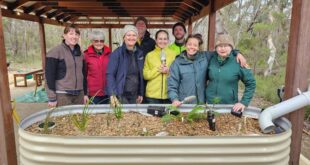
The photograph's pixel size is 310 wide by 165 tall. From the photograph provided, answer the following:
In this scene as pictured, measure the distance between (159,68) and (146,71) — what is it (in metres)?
0.14

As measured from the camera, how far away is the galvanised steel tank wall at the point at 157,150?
1.31 meters

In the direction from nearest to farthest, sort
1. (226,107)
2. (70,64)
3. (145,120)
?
(145,120) < (226,107) < (70,64)

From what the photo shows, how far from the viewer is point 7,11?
200 inches

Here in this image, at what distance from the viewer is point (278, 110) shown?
5.17 ft

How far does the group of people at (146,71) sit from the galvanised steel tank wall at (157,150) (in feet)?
1.81

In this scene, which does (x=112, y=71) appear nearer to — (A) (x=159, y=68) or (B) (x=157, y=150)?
(A) (x=159, y=68)

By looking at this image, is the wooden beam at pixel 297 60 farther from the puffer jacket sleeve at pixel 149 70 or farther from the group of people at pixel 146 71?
the puffer jacket sleeve at pixel 149 70

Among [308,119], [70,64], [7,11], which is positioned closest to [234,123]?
[70,64]

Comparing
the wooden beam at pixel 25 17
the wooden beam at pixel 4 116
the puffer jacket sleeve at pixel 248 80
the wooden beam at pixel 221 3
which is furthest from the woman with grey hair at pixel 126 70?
the wooden beam at pixel 25 17

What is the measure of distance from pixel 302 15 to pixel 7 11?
519 centimetres

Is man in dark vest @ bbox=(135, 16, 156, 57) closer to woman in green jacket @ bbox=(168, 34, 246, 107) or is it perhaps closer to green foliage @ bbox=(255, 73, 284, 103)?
woman in green jacket @ bbox=(168, 34, 246, 107)

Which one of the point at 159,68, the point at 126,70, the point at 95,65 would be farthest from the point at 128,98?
the point at 95,65

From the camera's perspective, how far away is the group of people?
2182 millimetres

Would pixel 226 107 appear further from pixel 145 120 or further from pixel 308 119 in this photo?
pixel 308 119
